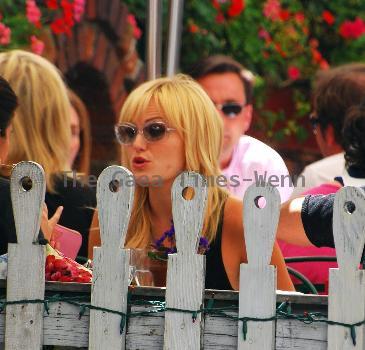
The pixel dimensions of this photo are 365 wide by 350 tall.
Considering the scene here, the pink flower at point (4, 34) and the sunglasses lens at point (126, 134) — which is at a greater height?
the pink flower at point (4, 34)

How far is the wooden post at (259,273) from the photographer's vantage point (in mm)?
2338

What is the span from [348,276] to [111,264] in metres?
0.48

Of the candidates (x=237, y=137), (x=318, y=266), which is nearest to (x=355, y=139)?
(x=318, y=266)

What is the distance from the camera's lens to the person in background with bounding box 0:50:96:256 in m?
3.96

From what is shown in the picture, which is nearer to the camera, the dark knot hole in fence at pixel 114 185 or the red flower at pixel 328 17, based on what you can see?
the dark knot hole in fence at pixel 114 185

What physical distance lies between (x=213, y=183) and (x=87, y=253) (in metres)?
0.55

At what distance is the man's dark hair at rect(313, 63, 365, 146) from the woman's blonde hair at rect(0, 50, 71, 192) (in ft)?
3.57

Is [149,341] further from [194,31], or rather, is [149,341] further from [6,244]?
[194,31]

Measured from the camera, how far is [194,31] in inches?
291

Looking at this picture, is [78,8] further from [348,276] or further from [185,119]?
[348,276]

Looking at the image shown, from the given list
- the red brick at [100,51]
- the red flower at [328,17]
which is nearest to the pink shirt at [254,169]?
the red brick at [100,51]

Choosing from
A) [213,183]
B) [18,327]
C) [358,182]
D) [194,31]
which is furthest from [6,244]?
[194,31]

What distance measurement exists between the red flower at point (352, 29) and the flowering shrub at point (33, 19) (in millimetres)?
2727

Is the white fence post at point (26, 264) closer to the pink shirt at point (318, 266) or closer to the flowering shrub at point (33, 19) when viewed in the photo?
the pink shirt at point (318, 266)
